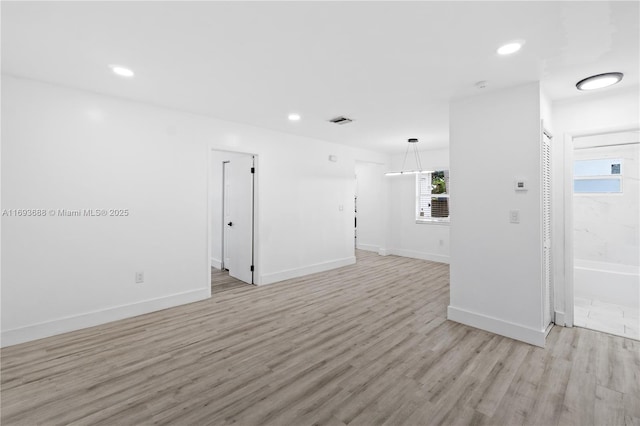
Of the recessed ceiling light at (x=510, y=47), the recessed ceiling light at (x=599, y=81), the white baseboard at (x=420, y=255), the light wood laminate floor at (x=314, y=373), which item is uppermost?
the recessed ceiling light at (x=510, y=47)

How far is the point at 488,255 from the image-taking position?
3.23 meters

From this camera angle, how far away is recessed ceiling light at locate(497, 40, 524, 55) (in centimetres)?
224

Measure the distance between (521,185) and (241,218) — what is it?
4.12 meters

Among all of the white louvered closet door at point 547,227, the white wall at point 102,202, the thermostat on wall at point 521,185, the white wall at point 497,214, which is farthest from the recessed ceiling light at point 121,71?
the white louvered closet door at point 547,227

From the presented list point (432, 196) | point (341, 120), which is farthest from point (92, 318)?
point (432, 196)

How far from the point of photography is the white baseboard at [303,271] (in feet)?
16.5

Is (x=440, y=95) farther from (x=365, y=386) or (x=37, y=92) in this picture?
(x=37, y=92)

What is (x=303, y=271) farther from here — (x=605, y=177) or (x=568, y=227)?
(x=605, y=177)

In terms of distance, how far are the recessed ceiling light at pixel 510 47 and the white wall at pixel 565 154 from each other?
161 centimetres

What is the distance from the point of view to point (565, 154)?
3.35 m

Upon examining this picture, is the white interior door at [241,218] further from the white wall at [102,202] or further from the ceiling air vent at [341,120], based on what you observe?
the ceiling air vent at [341,120]

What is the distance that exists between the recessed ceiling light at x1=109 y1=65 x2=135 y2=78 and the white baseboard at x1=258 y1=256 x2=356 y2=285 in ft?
10.7

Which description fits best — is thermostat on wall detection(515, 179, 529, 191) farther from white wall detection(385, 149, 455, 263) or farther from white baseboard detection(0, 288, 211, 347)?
white baseboard detection(0, 288, 211, 347)

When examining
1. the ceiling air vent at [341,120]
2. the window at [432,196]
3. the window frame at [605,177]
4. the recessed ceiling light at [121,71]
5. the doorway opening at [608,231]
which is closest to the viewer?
the recessed ceiling light at [121,71]
